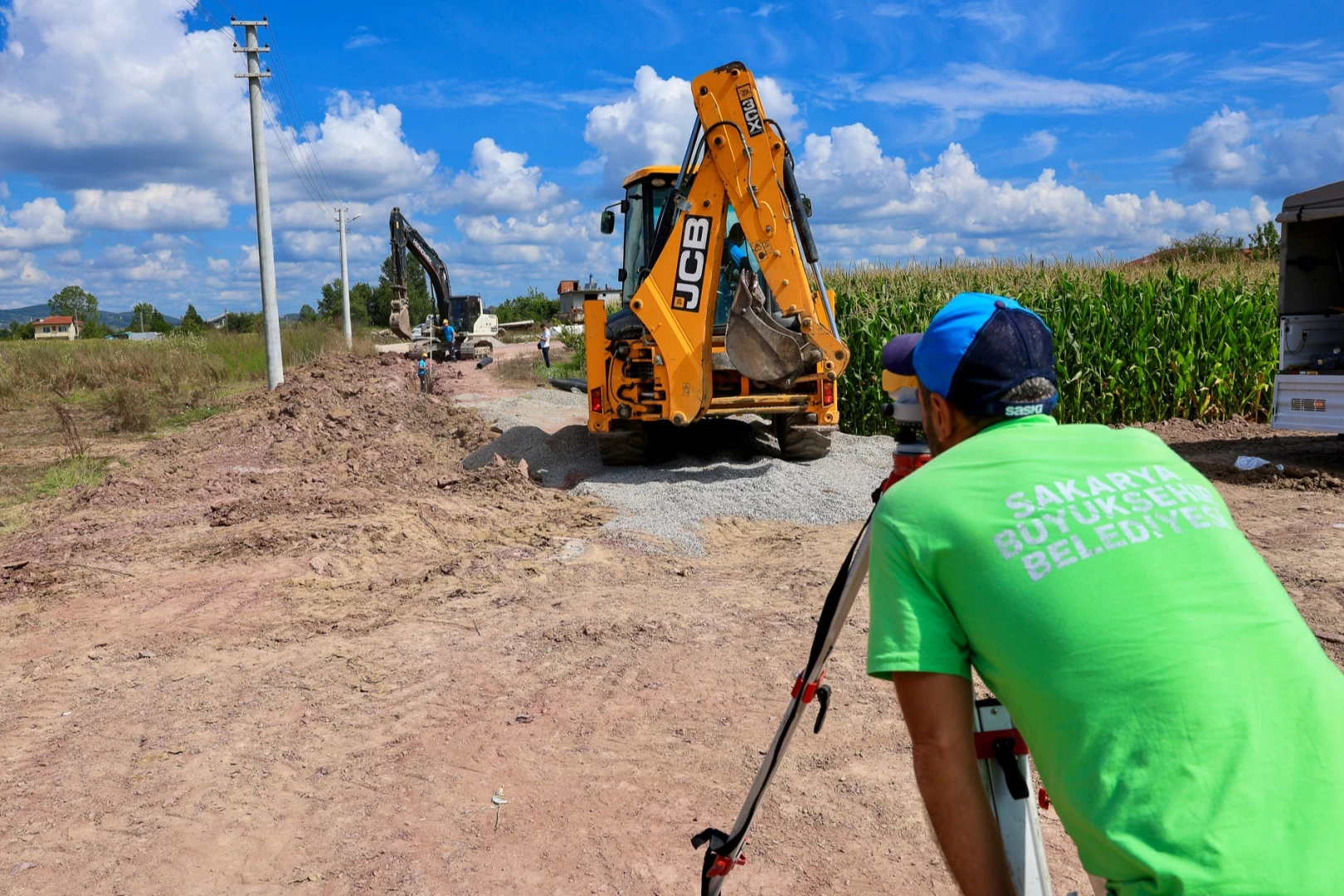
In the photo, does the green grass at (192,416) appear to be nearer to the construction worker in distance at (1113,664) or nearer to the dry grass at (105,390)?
the dry grass at (105,390)

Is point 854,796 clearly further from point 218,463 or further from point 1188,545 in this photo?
point 218,463

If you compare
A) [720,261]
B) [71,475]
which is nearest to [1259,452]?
[720,261]

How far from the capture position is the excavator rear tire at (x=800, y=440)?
34.6ft

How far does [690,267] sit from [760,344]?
1.03 metres

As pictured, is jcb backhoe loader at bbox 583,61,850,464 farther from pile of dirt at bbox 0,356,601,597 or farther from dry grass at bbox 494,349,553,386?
dry grass at bbox 494,349,553,386

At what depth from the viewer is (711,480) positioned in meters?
9.91

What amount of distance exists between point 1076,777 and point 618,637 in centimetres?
438

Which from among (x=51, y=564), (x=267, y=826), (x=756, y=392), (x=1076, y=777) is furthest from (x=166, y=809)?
(x=756, y=392)

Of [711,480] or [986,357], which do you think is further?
[711,480]

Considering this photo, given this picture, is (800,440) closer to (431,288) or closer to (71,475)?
(71,475)

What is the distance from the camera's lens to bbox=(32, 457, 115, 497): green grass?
11180 millimetres

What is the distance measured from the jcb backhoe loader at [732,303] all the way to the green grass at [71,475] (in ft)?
20.3

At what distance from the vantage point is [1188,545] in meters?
1.50

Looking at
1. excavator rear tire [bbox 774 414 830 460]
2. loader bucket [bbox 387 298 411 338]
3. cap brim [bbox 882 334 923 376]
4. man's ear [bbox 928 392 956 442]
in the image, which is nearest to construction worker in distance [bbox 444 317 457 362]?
loader bucket [bbox 387 298 411 338]
